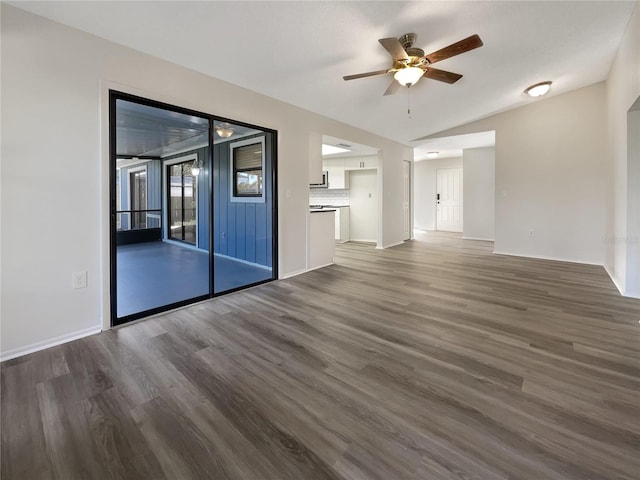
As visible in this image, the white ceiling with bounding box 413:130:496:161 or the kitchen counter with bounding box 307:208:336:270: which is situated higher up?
the white ceiling with bounding box 413:130:496:161

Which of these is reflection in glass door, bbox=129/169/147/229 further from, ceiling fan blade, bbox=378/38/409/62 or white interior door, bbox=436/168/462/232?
white interior door, bbox=436/168/462/232

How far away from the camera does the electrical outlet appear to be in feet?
8.20

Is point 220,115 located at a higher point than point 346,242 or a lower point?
higher

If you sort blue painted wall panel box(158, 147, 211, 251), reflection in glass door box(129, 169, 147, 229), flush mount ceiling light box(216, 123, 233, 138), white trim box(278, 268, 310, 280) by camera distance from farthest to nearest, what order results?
reflection in glass door box(129, 169, 147, 229) < blue painted wall panel box(158, 147, 211, 251) < flush mount ceiling light box(216, 123, 233, 138) < white trim box(278, 268, 310, 280)

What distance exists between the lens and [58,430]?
151cm

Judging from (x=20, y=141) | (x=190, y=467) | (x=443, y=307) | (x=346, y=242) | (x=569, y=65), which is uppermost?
(x=569, y=65)

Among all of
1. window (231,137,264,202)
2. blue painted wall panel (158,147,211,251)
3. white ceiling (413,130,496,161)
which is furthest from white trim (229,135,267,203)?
white ceiling (413,130,496,161)

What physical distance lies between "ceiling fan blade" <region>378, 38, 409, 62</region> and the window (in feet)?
8.39

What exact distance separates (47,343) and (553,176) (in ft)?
24.3

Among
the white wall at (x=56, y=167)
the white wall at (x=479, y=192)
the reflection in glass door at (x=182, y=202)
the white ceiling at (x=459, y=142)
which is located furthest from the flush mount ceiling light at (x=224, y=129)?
the white wall at (x=479, y=192)

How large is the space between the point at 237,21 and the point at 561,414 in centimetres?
351

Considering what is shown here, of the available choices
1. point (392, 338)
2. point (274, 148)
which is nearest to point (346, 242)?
point (274, 148)

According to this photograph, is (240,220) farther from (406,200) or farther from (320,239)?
(406,200)

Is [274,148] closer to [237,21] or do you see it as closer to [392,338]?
[237,21]
